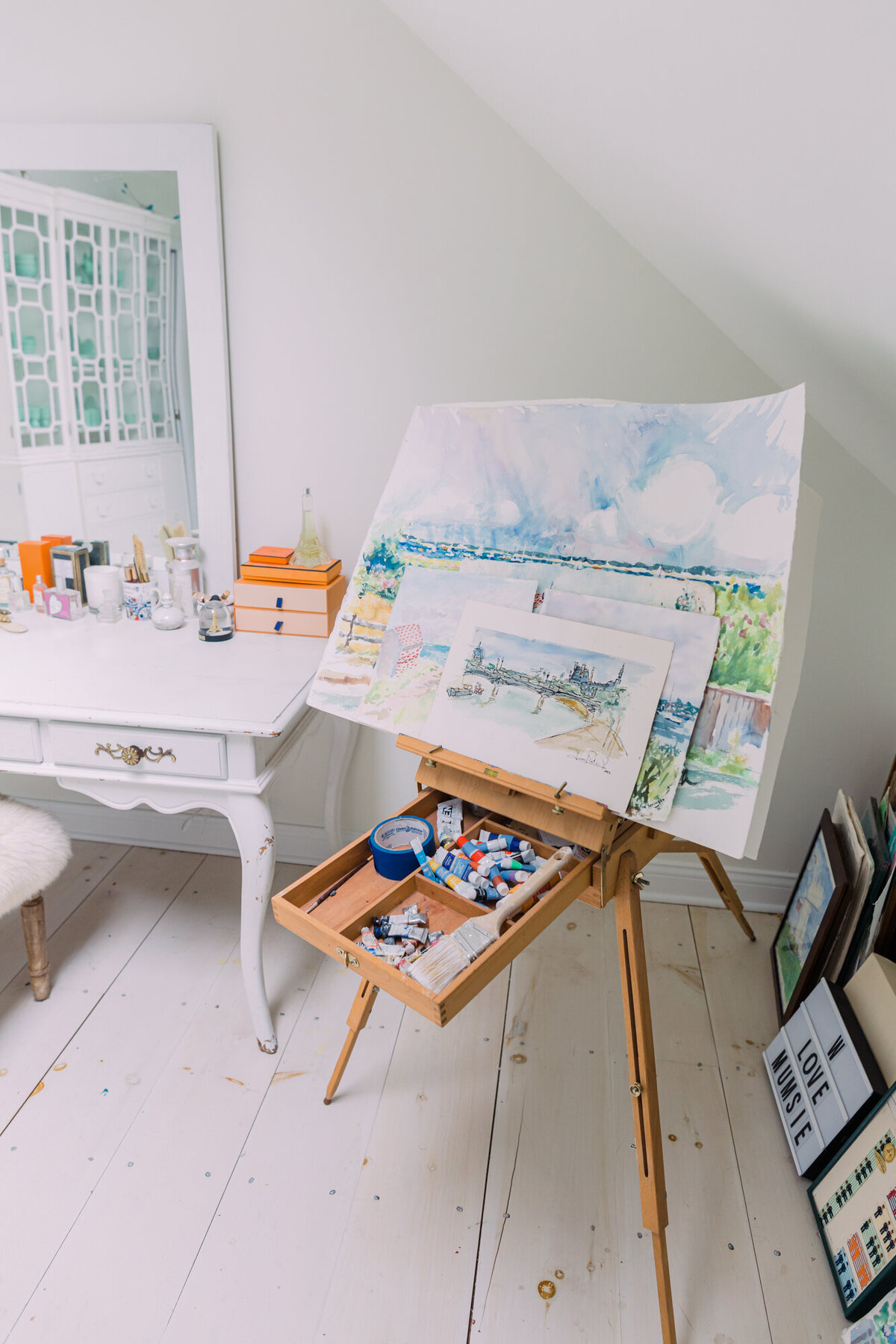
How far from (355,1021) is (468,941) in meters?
0.55

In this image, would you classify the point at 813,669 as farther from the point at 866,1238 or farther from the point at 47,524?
the point at 47,524

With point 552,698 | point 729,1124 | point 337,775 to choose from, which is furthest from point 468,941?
point 337,775

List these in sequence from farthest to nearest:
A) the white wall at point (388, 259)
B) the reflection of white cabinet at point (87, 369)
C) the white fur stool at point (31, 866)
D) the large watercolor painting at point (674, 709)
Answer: the reflection of white cabinet at point (87, 369), the white wall at point (388, 259), the white fur stool at point (31, 866), the large watercolor painting at point (674, 709)

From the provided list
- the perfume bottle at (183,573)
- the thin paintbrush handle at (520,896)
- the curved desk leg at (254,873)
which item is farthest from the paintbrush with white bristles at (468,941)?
the perfume bottle at (183,573)

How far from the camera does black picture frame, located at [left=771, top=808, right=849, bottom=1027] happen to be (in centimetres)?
160

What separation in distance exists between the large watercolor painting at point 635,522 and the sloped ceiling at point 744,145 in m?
0.21

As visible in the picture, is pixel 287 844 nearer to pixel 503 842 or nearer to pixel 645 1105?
pixel 503 842

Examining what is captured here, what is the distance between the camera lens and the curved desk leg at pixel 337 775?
204cm

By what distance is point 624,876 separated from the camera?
1.21 meters

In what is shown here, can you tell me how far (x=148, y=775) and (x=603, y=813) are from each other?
0.85 metres

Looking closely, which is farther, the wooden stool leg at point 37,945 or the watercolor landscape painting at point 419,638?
the wooden stool leg at point 37,945

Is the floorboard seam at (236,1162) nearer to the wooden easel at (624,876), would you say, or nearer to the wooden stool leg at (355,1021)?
the wooden stool leg at (355,1021)

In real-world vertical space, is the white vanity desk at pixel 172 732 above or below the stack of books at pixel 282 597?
below

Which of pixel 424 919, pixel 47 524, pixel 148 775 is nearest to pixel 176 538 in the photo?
pixel 47 524
